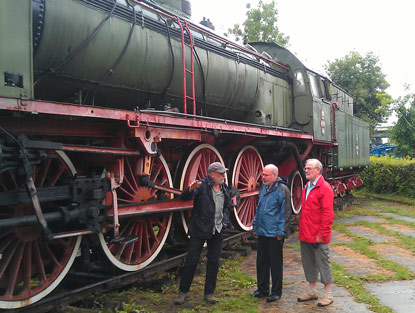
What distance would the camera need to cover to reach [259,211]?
4.62 metres

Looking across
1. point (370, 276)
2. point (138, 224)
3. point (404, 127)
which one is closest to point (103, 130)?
point (138, 224)

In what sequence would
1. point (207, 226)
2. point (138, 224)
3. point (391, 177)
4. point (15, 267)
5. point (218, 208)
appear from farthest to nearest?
point (391, 177) < point (138, 224) < point (218, 208) < point (207, 226) < point (15, 267)

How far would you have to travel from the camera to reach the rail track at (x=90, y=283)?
3.64m

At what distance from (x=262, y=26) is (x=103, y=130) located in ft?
83.4

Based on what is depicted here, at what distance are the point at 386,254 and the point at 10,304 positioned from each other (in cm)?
547

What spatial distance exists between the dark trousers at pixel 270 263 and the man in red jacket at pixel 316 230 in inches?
10.4

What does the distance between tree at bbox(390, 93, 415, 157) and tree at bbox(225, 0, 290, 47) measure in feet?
35.1

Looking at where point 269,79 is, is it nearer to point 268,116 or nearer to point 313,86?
point 268,116

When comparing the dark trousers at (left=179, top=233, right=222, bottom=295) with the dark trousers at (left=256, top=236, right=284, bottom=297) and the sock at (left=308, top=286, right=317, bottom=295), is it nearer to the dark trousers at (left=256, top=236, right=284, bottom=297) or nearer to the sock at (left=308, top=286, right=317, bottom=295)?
the dark trousers at (left=256, top=236, right=284, bottom=297)

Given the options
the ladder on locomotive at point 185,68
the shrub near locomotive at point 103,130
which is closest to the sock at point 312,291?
the shrub near locomotive at point 103,130

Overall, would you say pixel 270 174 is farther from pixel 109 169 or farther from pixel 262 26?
pixel 262 26

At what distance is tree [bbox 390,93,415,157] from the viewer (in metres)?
18.8

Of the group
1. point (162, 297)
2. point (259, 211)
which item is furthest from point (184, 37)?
point (162, 297)

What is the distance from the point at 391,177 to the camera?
1584 centimetres
